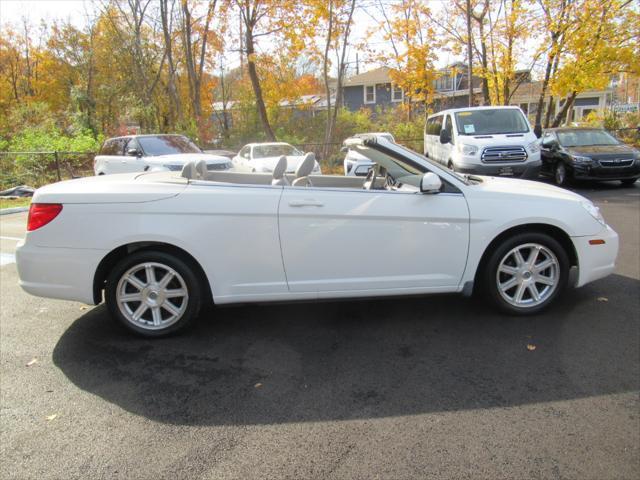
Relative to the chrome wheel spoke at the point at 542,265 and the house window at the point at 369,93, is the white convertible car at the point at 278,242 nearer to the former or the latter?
the chrome wheel spoke at the point at 542,265

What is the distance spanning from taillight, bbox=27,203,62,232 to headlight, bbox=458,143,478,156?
369 inches

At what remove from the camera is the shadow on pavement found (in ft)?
9.63

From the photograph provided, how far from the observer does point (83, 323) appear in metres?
4.27

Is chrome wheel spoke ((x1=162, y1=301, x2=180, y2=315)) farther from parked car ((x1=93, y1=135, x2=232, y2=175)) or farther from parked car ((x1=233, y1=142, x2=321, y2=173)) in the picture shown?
parked car ((x1=233, y1=142, x2=321, y2=173))

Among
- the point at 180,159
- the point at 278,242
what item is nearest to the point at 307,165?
the point at 278,242

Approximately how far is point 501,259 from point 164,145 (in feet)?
34.2

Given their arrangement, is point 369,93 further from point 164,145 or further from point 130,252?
point 130,252

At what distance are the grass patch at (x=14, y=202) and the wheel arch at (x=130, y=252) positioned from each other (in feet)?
31.7

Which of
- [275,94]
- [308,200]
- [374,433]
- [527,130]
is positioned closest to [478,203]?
[308,200]

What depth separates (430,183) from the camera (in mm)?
3738

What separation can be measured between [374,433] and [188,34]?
21.3 meters

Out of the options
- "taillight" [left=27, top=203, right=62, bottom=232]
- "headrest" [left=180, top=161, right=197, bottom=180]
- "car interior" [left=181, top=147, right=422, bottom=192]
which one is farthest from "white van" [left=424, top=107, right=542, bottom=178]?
"taillight" [left=27, top=203, right=62, bottom=232]

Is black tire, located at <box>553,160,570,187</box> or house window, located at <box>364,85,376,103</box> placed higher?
house window, located at <box>364,85,376,103</box>

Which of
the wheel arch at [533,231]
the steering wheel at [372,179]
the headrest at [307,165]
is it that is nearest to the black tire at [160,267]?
the headrest at [307,165]
